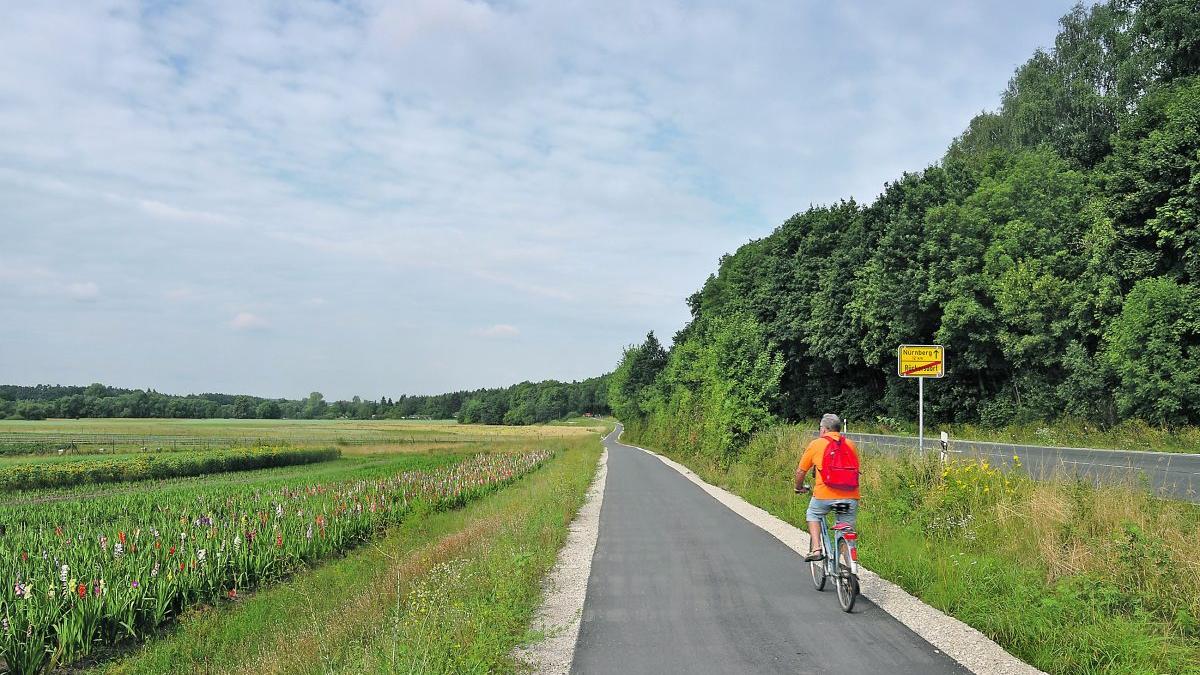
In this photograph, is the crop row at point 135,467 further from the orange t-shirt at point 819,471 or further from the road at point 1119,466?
the orange t-shirt at point 819,471

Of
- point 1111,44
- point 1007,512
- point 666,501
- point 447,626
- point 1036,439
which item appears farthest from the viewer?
point 1111,44

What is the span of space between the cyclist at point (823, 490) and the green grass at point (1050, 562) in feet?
4.06

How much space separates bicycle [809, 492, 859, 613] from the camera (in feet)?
23.5

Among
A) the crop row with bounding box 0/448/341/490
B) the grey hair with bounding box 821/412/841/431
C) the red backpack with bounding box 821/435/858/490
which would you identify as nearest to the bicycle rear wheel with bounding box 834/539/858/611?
the red backpack with bounding box 821/435/858/490

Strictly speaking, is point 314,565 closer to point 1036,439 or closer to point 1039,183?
point 1036,439

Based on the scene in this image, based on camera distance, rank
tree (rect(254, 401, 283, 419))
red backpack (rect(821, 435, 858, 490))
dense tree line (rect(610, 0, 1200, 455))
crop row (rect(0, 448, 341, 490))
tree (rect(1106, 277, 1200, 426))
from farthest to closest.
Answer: tree (rect(254, 401, 283, 419)) → crop row (rect(0, 448, 341, 490)) → dense tree line (rect(610, 0, 1200, 455)) → tree (rect(1106, 277, 1200, 426)) → red backpack (rect(821, 435, 858, 490))

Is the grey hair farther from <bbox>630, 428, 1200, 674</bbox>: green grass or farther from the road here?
the road

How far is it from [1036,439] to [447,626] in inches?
1150

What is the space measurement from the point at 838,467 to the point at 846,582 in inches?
47.9

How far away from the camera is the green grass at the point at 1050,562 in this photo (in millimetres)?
5785

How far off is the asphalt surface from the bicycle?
0.15m

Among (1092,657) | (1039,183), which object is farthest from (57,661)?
(1039,183)

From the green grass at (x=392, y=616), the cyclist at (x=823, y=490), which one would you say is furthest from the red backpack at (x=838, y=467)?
the green grass at (x=392, y=616)

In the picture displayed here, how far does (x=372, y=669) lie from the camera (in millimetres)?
5305
